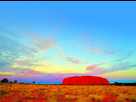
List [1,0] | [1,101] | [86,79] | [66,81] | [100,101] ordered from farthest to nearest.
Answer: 1. [66,81]
2. [86,79]
3. [1,0]
4. [100,101]
5. [1,101]

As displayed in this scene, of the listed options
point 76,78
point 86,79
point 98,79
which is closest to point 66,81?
point 76,78

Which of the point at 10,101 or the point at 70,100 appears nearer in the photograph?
the point at 10,101

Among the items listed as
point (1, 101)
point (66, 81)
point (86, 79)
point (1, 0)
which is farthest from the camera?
point (66, 81)

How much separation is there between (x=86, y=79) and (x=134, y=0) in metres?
163

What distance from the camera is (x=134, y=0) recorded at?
16266mm

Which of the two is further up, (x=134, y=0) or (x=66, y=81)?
(x=134, y=0)

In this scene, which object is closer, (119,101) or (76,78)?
(119,101)

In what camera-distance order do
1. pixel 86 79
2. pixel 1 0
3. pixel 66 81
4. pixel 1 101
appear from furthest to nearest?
pixel 66 81 → pixel 86 79 → pixel 1 0 → pixel 1 101

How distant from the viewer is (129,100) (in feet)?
35.7

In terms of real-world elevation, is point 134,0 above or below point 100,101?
above

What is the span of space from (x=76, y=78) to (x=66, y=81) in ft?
62.2

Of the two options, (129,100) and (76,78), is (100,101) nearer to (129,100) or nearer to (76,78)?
(129,100)

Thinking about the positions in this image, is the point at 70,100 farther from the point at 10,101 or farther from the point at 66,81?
the point at 66,81

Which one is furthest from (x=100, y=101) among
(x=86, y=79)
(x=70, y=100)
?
(x=86, y=79)
